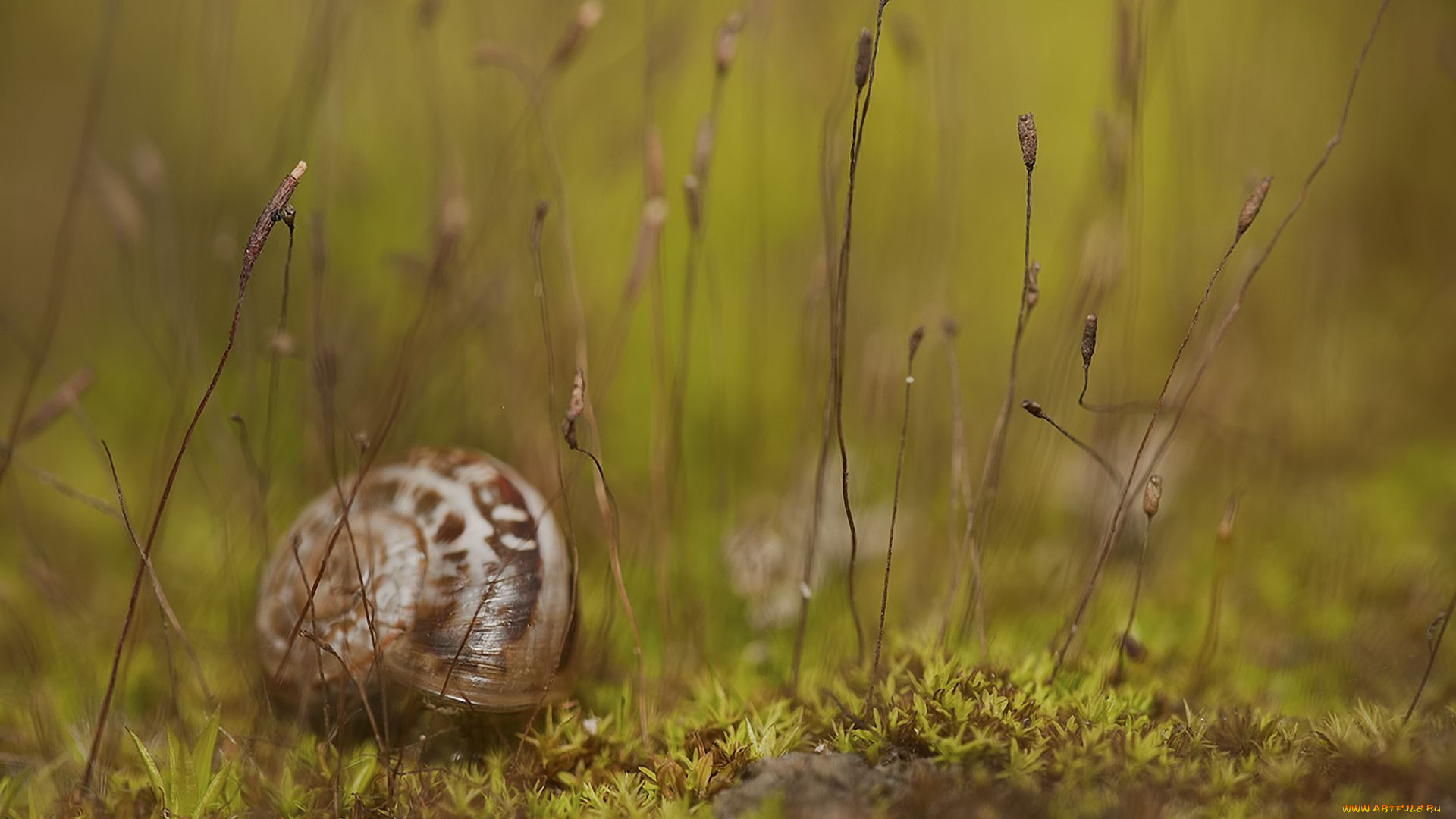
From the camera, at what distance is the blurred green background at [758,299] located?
75.9 inches

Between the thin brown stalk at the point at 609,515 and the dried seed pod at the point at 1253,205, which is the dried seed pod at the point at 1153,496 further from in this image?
the thin brown stalk at the point at 609,515

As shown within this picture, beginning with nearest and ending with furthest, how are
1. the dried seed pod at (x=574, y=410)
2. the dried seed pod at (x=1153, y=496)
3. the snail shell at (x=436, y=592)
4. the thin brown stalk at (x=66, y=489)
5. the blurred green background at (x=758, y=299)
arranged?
the dried seed pod at (x=574, y=410) → the dried seed pod at (x=1153, y=496) → the thin brown stalk at (x=66, y=489) → the snail shell at (x=436, y=592) → the blurred green background at (x=758, y=299)

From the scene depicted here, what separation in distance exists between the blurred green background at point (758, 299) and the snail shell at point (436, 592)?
0.23 metres

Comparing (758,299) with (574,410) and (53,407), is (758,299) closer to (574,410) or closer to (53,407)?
(574,410)

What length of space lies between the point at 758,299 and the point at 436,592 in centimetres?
156

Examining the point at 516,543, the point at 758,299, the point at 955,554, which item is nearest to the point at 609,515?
the point at 516,543

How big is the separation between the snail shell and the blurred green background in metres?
0.23

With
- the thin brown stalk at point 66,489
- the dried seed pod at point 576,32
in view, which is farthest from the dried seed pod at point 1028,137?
the thin brown stalk at point 66,489

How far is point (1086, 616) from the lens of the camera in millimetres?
1833

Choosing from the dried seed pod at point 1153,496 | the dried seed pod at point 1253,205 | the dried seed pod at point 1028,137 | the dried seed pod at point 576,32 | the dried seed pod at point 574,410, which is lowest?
the dried seed pod at point 1153,496

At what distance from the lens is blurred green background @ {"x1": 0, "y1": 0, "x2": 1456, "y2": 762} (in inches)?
75.9

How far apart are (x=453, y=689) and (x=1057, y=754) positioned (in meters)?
0.97

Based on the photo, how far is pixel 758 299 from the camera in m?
2.80

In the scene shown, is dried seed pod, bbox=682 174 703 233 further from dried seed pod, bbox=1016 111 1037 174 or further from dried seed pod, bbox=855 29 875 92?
dried seed pod, bbox=1016 111 1037 174
